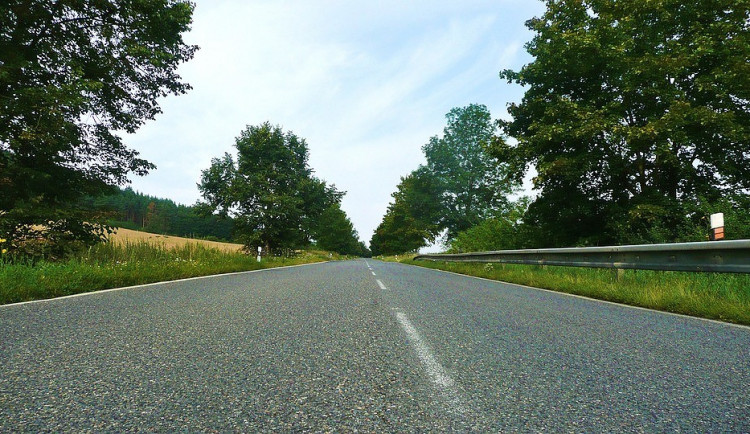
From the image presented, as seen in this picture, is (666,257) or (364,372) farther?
(666,257)

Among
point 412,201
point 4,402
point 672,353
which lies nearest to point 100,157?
point 4,402

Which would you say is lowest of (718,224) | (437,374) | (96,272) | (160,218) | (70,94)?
(437,374)

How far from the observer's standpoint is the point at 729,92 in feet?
41.8

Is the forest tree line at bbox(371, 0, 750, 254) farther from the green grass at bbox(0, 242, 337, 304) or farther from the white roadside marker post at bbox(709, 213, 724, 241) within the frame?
the green grass at bbox(0, 242, 337, 304)

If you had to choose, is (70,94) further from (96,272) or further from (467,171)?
(467,171)

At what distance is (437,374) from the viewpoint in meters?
2.45

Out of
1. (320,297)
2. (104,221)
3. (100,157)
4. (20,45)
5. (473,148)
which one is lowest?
(320,297)

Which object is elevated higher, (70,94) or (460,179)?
(460,179)

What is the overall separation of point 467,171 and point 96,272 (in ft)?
104

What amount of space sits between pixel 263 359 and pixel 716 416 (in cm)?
266

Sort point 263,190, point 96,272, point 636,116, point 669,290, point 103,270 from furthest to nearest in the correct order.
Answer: point 263,190 < point 636,116 < point 103,270 < point 96,272 < point 669,290

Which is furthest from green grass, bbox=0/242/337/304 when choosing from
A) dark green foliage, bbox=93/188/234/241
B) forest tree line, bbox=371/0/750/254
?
dark green foliage, bbox=93/188/234/241

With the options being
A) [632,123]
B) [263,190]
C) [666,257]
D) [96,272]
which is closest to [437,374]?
[666,257]

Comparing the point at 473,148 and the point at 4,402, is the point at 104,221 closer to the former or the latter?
the point at 4,402
